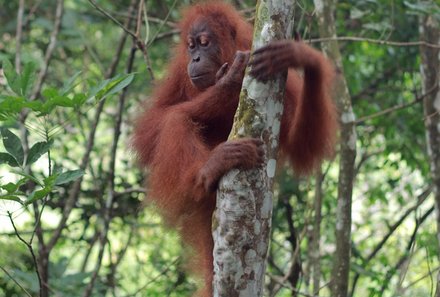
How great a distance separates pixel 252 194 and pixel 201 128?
1.25m

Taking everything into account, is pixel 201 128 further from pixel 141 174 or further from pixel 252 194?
pixel 141 174

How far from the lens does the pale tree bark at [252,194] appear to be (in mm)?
2684

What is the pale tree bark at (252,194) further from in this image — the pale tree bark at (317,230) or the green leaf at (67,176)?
the pale tree bark at (317,230)

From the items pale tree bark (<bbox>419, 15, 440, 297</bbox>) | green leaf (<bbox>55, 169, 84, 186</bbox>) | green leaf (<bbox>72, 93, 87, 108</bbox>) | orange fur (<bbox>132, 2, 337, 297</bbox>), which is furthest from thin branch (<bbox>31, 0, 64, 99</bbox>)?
pale tree bark (<bbox>419, 15, 440, 297</bbox>)

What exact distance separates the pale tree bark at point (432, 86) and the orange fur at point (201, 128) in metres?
1.02

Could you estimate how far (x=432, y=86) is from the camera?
4.97 m

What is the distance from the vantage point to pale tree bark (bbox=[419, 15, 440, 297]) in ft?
15.7

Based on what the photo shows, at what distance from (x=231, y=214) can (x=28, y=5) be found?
16.7ft

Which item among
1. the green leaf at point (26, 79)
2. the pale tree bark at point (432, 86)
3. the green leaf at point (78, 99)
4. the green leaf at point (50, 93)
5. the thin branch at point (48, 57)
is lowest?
the green leaf at point (50, 93)

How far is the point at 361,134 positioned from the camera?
21.8ft

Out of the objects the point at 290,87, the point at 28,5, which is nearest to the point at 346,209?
the point at 290,87

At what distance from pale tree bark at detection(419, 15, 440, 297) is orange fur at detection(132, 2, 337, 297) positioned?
1019 millimetres

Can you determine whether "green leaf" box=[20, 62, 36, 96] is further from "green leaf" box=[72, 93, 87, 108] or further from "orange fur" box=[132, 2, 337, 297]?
"orange fur" box=[132, 2, 337, 297]

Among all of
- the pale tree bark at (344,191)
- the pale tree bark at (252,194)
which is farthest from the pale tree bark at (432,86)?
the pale tree bark at (252,194)
